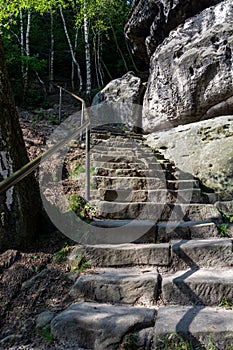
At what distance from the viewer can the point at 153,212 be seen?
3.44 m

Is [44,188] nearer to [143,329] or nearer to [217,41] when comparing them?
[143,329]

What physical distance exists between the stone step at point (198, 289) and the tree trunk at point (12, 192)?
147 cm

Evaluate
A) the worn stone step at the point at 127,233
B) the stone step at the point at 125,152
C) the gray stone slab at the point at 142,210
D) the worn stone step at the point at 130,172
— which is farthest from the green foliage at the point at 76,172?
the worn stone step at the point at 127,233

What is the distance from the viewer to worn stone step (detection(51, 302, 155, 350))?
176 cm

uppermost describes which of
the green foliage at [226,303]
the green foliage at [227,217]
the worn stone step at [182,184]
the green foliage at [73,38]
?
the green foliage at [73,38]

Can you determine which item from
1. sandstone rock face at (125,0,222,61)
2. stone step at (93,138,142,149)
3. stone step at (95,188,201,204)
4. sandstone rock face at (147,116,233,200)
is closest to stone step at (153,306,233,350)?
stone step at (95,188,201,204)

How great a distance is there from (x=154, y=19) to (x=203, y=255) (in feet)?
23.1

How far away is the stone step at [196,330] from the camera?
65.1 inches

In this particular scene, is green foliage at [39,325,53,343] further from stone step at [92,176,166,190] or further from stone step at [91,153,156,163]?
stone step at [91,153,156,163]

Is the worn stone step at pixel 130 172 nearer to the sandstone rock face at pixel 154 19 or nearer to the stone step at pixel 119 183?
the stone step at pixel 119 183

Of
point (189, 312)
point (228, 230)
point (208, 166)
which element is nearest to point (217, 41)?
point (208, 166)

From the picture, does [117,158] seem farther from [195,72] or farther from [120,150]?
[195,72]

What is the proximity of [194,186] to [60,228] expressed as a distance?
7.28 feet

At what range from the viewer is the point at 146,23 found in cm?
785
